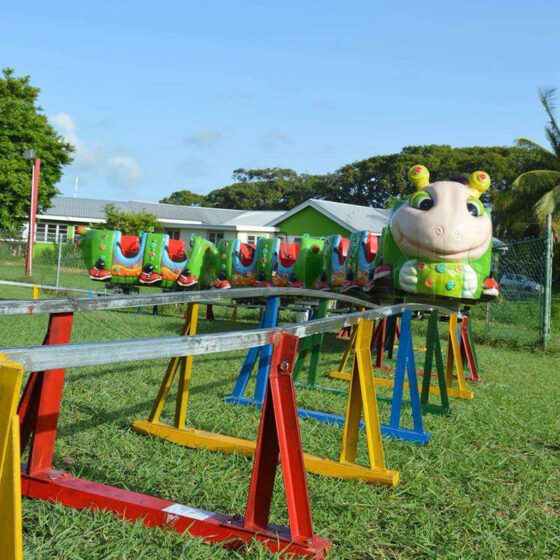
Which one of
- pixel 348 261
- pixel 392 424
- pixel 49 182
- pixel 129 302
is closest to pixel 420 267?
pixel 348 261

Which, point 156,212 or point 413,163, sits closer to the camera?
point 156,212

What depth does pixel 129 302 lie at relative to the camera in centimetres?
291

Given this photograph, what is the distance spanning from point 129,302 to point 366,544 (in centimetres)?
147

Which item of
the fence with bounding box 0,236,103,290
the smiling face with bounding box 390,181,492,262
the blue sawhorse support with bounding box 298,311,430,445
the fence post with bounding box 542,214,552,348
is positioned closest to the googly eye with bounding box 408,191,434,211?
the smiling face with bounding box 390,181,492,262

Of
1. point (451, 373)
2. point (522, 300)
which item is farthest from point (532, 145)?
point (451, 373)

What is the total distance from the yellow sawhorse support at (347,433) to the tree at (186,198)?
204ft

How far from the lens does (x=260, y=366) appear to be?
4.30m

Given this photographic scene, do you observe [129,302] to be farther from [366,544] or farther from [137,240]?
[137,240]

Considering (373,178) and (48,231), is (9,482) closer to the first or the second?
(48,231)

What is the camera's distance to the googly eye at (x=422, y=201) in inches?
287

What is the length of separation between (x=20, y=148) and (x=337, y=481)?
101 feet

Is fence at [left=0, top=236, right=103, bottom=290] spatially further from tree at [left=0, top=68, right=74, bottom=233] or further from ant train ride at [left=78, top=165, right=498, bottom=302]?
ant train ride at [left=78, top=165, right=498, bottom=302]

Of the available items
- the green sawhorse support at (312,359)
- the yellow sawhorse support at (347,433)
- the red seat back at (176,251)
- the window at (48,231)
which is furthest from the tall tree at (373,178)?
the yellow sawhorse support at (347,433)

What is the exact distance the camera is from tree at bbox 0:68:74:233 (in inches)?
1154
